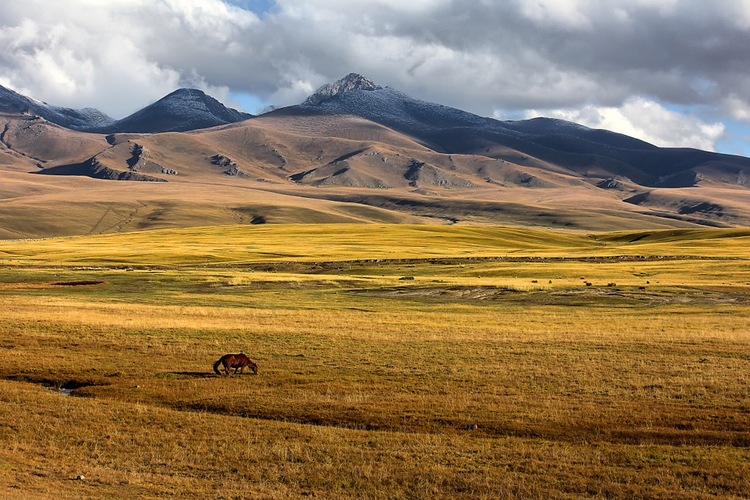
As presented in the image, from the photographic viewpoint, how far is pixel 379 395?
86.0ft

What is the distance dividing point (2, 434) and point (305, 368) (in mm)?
12305

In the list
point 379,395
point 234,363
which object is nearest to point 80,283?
point 234,363

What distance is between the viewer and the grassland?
18278 millimetres

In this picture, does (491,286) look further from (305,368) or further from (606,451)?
(606,451)

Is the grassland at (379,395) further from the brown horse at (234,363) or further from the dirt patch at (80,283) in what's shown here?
the dirt patch at (80,283)

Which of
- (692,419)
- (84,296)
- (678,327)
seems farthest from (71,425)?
(84,296)

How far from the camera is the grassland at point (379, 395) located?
60.0ft

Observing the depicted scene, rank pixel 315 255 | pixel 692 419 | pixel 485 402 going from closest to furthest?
pixel 692 419
pixel 485 402
pixel 315 255

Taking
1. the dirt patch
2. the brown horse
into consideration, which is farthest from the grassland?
the dirt patch

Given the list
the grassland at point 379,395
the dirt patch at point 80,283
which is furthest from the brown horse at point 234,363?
the dirt patch at point 80,283

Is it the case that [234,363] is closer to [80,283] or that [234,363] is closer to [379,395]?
[379,395]

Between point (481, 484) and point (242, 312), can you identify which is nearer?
point (481, 484)

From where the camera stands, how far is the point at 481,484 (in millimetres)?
17797

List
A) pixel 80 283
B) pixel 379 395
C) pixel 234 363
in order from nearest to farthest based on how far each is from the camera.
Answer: pixel 379 395 → pixel 234 363 → pixel 80 283
